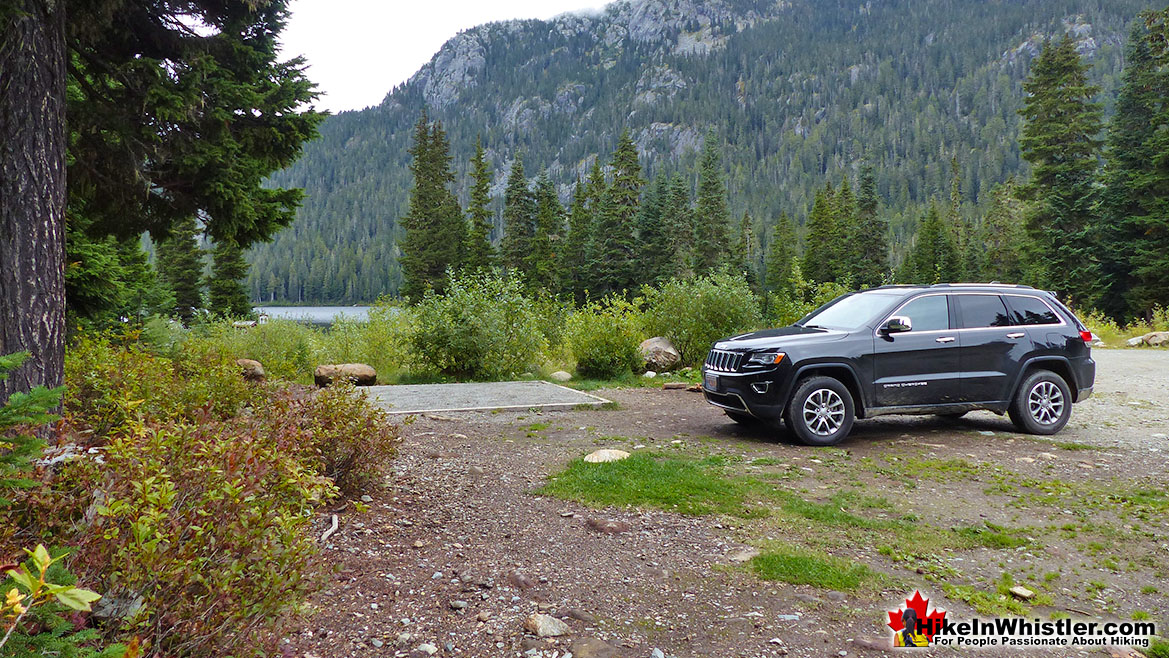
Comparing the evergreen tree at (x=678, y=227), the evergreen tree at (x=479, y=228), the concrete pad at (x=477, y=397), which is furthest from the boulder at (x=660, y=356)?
the evergreen tree at (x=479, y=228)

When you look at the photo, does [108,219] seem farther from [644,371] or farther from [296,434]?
[644,371]

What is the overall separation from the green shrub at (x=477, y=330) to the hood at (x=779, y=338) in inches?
258

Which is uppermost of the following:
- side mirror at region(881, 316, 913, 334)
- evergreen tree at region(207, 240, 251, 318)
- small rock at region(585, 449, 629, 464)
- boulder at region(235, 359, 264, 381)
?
evergreen tree at region(207, 240, 251, 318)

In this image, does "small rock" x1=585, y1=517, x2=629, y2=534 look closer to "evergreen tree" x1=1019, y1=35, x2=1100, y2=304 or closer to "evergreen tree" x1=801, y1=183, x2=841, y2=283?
"evergreen tree" x1=1019, y1=35, x2=1100, y2=304

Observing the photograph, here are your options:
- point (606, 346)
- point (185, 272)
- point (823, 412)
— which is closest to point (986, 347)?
point (823, 412)

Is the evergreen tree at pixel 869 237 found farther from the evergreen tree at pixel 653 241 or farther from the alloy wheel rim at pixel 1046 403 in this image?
the alloy wheel rim at pixel 1046 403

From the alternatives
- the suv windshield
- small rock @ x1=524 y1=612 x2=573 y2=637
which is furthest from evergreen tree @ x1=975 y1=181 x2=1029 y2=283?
small rock @ x1=524 y1=612 x2=573 y2=637

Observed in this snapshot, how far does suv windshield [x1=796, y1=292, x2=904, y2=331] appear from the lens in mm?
7840

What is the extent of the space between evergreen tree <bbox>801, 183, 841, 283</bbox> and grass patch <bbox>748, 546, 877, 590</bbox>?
5408 centimetres

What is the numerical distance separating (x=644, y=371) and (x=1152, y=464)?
359 inches

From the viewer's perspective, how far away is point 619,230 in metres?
42.6

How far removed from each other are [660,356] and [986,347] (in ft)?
25.0

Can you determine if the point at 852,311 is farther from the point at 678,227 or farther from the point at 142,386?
the point at 678,227

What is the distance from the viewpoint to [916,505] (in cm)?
524
